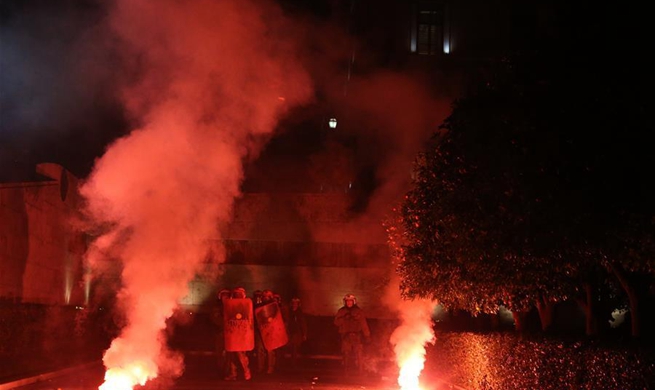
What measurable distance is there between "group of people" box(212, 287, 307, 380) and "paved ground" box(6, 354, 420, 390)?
0.46 metres

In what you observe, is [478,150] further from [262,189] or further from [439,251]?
[262,189]

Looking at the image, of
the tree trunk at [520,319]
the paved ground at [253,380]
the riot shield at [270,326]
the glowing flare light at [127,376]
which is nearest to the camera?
the glowing flare light at [127,376]

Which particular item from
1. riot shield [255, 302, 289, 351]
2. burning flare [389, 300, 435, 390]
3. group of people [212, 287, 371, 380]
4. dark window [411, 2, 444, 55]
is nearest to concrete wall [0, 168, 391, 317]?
group of people [212, 287, 371, 380]

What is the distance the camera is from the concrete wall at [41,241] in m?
17.9

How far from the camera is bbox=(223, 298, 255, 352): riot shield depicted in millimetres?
→ 15758

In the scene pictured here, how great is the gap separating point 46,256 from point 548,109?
16.4 m

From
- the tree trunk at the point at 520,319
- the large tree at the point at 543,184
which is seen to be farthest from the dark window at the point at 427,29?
the large tree at the point at 543,184

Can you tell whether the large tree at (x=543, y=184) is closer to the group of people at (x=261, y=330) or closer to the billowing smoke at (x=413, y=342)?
the billowing smoke at (x=413, y=342)

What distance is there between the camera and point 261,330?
57.2 ft

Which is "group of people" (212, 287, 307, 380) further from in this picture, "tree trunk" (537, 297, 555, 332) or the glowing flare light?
"tree trunk" (537, 297, 555, 332)

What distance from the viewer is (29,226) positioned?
19.4 metres

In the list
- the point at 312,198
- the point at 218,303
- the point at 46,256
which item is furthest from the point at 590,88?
the point at 312,198

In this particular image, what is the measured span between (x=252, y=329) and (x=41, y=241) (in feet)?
26.3

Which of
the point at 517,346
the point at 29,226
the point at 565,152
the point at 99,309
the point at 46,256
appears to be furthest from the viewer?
the point at 99,309
